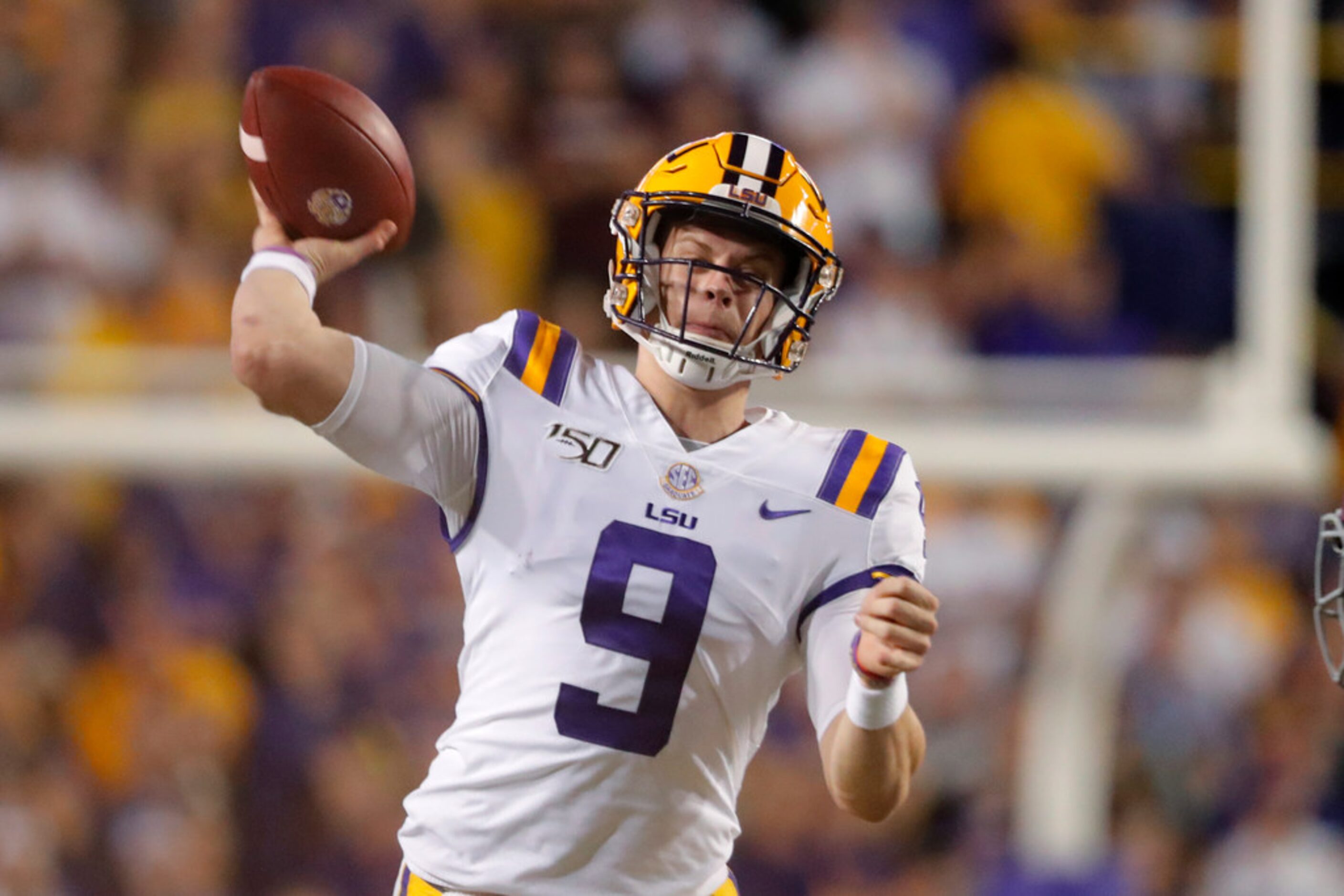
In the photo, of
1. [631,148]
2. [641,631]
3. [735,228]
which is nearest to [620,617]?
[641,631]

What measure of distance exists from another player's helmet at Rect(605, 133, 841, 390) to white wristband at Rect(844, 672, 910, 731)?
1.68ft

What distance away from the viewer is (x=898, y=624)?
2270 mm

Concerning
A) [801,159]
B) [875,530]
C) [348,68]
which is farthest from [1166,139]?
[875,530]

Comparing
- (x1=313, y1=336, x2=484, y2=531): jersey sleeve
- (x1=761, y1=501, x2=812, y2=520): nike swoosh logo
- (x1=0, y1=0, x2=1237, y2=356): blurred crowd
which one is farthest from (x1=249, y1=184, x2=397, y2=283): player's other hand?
(x1=0, y1=0, x2=1237, y2=356): blurred crowd

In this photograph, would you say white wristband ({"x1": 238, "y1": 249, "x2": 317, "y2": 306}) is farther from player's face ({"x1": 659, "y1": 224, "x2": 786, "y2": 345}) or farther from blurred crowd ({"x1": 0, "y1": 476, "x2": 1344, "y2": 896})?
blurred crowd ({"x1": 0, "y1": 476, "x2": 1344, "y2": 896})

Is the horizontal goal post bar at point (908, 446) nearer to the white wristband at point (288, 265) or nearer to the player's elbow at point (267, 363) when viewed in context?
the white wristband at point (288, 265)

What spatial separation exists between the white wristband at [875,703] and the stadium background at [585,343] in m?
2.59

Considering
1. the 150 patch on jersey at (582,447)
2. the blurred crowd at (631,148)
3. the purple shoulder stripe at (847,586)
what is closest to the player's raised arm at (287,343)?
the 150 patch on jersey at (582,447)

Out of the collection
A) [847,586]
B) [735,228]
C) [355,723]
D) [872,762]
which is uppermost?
[735,228]

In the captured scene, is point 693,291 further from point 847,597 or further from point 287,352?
point 287,352

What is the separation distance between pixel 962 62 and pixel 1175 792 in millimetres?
2751

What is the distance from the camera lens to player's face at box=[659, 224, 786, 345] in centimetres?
264

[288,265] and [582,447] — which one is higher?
[288,265]

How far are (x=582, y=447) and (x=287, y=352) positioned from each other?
45 cm
